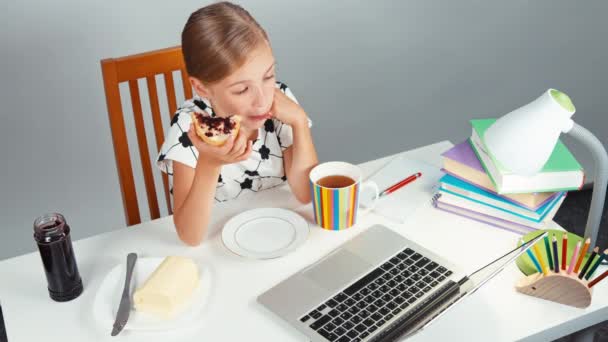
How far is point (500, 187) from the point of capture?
125 cm

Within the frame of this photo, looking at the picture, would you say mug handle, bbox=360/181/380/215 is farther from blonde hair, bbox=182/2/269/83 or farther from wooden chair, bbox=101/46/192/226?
wooden chair, bbox=101/46/192/226

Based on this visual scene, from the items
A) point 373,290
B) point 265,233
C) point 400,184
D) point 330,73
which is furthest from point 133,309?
point 330,73

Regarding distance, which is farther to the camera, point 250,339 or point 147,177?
point 147,177

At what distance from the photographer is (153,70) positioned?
1561mm

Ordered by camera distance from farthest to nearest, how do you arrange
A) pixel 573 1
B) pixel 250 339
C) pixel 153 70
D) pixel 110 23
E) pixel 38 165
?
pixel 573 1 < pixel 38 165 < pixel 110 23 < pixel 153 70 < pixel 250 339

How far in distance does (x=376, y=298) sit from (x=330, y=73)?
138 centimetres

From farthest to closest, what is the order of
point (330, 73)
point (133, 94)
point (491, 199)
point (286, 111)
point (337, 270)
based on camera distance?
1. point (330, 73)
2. point (133, 94)
3. point (286, 111)
4. point (491, 199)
5. point (337, 270)

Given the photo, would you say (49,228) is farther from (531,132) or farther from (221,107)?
(531,132)

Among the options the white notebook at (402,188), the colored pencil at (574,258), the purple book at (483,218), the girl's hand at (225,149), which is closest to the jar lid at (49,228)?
the girl's hand at (225,149)

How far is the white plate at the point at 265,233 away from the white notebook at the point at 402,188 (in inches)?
6.6

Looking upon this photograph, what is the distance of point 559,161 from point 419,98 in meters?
1.30

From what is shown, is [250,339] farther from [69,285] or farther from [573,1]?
[573,1]

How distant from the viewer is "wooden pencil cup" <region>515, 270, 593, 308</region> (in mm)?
1086

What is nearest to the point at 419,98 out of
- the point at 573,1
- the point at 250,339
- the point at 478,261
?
the point at 573,1
